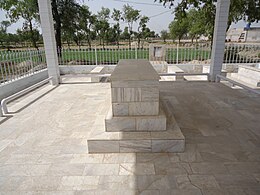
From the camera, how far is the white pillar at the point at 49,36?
220 inches

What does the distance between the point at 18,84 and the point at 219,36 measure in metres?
6.45

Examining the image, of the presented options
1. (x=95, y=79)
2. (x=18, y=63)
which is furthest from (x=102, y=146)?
(x=18, y=63)

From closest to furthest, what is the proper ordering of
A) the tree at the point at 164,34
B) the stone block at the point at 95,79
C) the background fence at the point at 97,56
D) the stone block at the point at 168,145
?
Answer: the stone block at the point at 168,145, the background fence at the point at 97,56, the stone block at the point at 95,79, the tree at the point at 164,34

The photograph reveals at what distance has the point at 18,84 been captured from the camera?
5.84 metres

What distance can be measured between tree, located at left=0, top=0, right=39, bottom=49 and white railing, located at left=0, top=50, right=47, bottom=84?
18.9 ft

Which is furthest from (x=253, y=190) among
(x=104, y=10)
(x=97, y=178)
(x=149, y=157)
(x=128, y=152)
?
(x=104, y=10)

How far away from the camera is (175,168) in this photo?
2.14 m

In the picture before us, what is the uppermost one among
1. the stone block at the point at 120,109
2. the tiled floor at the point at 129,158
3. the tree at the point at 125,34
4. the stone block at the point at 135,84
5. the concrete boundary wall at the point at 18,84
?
the tree at the point at 125,34

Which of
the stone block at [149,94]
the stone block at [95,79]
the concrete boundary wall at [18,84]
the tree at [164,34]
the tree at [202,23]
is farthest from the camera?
the tree at [164,34]

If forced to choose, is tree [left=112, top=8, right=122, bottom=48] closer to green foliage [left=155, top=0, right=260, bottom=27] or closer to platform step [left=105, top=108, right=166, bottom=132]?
green foliage [left=155, top=0, right=260, bottom=27]

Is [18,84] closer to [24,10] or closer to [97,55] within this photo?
[97,55]

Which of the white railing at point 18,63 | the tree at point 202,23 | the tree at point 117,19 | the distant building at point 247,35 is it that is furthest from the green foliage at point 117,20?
the distant building at point 247,35

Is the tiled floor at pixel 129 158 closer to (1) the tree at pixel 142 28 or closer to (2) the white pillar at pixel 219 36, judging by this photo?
(2) the white pillar at pixel 219 36

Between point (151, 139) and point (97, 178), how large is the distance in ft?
2.65
